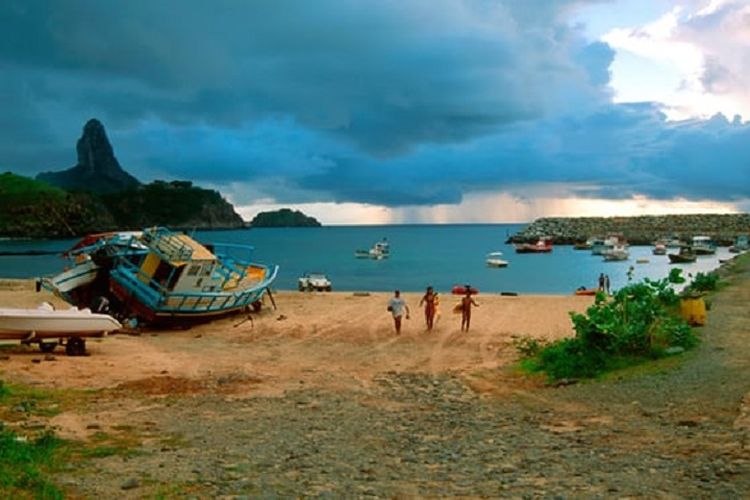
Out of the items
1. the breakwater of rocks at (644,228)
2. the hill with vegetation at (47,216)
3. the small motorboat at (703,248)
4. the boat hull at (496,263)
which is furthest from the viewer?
the hill with vegetation at (47,216)

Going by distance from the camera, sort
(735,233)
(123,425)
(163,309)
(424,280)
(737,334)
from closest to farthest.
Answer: (123,425)
(737,334)
(163,309)
(424,280)
(735,233)

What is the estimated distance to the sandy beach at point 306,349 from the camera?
50.5 feet

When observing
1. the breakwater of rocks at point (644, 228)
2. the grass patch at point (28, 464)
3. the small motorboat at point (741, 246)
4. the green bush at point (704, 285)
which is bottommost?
the grass patch at point (28, 464)

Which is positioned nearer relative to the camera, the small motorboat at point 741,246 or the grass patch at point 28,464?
the grass patch at point 28,464

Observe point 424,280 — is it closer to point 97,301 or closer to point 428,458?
point 97,301

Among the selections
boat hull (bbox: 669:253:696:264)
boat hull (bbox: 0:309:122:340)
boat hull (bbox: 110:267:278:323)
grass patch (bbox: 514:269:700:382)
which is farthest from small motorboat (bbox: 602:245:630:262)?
boat hull (bbox: 0:309:122:340)

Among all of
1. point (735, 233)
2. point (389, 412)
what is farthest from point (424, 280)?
point (735, 233)

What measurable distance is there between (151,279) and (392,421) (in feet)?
51.0

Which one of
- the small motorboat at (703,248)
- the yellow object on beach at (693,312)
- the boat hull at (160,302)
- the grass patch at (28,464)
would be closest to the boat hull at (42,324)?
the boat hull at (160,302)

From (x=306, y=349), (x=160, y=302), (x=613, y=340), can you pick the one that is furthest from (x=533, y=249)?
(x=613, y=340)

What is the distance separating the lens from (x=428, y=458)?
8.98 metres

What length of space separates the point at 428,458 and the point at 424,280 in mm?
69551

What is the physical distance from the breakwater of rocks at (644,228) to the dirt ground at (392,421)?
445 feet

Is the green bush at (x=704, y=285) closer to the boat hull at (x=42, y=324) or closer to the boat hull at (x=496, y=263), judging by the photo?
the boat hull at (x=42, y=324)
